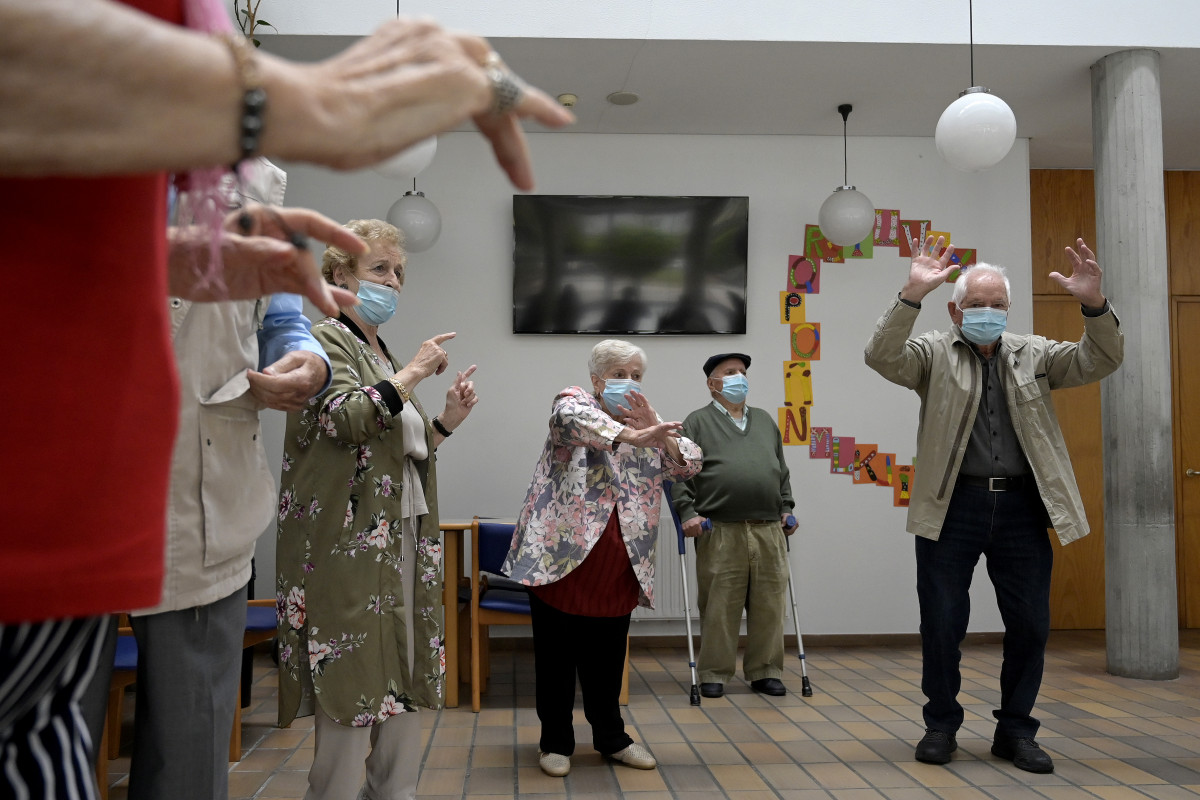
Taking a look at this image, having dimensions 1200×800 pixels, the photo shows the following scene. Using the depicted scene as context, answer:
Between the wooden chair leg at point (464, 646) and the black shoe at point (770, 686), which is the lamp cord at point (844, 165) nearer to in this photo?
the black shoe at point (770, 686)

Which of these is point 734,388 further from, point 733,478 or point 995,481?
point 995,481

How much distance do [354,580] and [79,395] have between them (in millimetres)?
1559

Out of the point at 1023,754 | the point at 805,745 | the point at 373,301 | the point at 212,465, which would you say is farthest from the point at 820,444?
the point at 212,465

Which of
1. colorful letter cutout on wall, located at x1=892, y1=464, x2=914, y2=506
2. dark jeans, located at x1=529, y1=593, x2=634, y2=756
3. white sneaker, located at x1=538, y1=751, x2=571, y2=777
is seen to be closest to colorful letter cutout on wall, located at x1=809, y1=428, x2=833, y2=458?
colorful letter cutout on wall, located at x1=892, y1=464, x2=914, y2=506

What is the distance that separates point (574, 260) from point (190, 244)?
4885 millimetres

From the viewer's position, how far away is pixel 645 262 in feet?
18.5

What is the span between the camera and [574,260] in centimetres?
561

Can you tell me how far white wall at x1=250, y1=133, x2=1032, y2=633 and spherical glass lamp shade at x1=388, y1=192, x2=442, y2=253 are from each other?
0.39 metres

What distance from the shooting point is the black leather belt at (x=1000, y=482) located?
3.00 meters

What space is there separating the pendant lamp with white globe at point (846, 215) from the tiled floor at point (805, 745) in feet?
7.79

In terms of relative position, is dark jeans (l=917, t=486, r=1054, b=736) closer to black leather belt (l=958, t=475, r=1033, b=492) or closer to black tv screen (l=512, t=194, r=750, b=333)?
black leather belt (l=958, t=475, r=1033, b=492)

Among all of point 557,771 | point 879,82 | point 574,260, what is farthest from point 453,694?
point 879,82

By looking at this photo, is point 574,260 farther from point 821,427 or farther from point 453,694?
point 453,694

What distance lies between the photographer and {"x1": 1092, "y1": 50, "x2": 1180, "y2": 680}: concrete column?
15.0 ft
